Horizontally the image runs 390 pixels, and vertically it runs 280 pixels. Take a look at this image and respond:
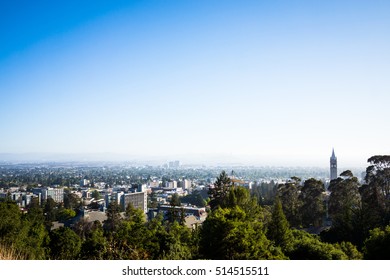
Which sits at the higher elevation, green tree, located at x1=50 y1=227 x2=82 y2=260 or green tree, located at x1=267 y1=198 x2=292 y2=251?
green tree, located at x1=267 y1=198 x2=292 y2=251

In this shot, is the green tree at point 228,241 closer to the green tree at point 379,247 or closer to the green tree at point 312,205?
the green tree at point 379,247

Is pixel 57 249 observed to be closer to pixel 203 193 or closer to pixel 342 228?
pixel 342 228

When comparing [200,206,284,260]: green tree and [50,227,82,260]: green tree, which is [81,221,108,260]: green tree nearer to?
[50,227,82,260]: green tree

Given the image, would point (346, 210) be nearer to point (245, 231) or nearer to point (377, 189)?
point (377, 189)

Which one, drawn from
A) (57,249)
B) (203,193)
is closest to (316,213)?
(57,249)

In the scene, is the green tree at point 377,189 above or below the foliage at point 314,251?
above

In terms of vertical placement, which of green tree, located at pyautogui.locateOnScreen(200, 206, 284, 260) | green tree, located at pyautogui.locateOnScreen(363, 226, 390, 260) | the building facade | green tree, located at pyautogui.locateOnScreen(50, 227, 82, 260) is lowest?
the building facade

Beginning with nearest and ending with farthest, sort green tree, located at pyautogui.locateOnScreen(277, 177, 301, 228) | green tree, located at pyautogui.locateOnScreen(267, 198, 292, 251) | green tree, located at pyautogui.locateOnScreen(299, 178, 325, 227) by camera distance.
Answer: green tree, located at pyautogui.locateOnScreen(267, 198, 292, 251) → green tree, located at pyautogui.locateOnScreen(299, 178, 325, 227) → green tree, located at pyautogui.locateOnScreen(277, 177, 301, 228)

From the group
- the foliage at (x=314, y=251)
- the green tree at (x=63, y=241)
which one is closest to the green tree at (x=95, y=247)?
the green tree at (x=63, y=241)

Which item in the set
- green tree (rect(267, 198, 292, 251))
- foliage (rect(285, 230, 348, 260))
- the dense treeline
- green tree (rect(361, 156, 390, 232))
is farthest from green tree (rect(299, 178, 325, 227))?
foliage (rect(285, 230, 348, 260))

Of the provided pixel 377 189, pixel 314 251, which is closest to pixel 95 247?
pixel 314 251
